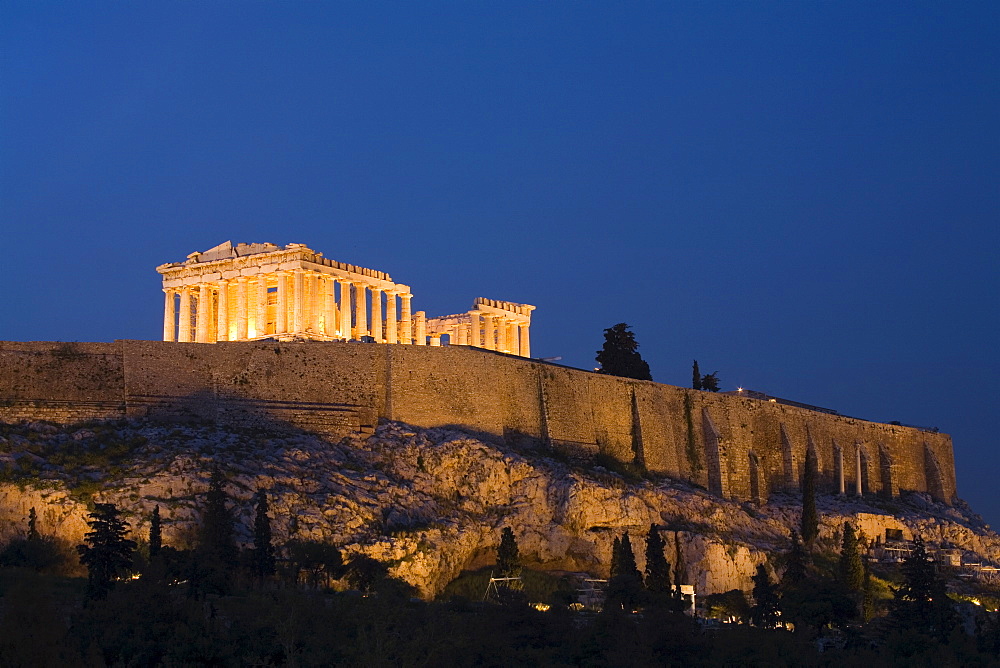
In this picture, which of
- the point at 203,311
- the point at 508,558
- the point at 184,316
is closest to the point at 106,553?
the point at 508,558

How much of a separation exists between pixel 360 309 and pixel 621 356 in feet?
45.8

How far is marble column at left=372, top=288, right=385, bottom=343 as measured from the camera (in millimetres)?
70713

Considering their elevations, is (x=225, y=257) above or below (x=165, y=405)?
above

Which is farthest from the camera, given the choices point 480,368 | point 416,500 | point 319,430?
point 480,368

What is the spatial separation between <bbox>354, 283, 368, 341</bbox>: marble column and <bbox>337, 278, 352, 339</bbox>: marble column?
2.26 ft

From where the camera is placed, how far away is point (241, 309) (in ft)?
220

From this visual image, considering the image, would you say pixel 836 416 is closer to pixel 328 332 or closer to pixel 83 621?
pixel 328 332

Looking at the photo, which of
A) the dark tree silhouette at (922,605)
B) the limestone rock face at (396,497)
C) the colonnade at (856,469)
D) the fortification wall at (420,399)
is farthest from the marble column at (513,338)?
the dark tree silhouette at (922,605)

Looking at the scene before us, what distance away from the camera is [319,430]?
5297 cm

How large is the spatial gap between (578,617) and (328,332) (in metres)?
30.6

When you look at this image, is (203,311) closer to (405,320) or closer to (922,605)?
(405,320)

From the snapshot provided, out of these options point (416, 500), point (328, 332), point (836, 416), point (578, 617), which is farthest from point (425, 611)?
point (836, 416)

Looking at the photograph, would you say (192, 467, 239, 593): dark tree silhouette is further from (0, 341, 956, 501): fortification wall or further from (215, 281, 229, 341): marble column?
(215, 281, 229, 341): marble column

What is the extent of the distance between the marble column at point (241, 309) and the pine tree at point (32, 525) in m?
24.9
